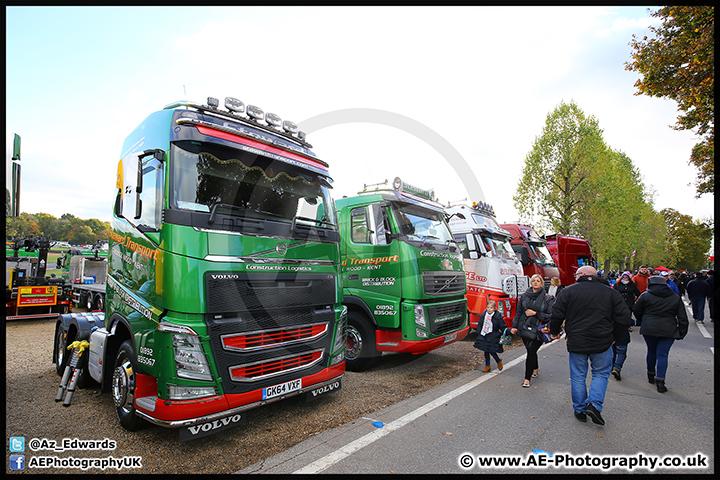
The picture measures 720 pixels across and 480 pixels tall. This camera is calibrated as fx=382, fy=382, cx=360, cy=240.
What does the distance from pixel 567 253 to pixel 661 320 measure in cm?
1184

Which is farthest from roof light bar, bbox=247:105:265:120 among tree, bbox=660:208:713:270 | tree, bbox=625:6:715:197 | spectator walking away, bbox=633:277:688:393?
tree, bbox=660:208:713:270

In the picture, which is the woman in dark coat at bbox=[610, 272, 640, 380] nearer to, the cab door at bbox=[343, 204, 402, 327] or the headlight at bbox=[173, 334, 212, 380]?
the cab door at bbox=[343, 204, 402, 327]

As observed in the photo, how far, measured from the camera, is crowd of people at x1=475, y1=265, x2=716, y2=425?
4.61m

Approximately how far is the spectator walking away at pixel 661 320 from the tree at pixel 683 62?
5.10m

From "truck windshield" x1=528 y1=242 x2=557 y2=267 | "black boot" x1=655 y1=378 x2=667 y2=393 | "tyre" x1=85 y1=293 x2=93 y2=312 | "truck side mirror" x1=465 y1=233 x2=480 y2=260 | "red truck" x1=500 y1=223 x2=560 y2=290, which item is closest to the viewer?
"black boot" x1=655 y1=378 x2=667 y2=393

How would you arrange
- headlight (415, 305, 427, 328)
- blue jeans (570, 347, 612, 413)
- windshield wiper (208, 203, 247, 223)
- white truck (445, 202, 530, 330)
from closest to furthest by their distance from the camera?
windshield wiper (208, 203, 247, 223), blue jeans (570, 347, 612, 413), headlight (415, 305, 427, 328), white truck (445, 202, 530, 330)

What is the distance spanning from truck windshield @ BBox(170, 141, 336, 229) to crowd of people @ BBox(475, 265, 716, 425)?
3323 mm

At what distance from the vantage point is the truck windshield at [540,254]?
13.8 m

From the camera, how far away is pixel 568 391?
227 inches

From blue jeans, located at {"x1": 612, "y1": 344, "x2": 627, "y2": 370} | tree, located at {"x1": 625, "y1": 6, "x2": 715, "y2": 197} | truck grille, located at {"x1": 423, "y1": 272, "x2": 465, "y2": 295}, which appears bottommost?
blue jeans, located at {"x1": 612, "y1": 344, "x2": 627, "y2": 370}

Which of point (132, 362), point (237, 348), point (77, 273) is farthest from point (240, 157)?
point (77, 273)

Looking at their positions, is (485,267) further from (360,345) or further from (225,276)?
(225,276)

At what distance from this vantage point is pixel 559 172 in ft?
93.4

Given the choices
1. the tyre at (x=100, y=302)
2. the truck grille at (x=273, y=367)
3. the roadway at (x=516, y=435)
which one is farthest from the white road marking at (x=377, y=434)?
the tyre at (x=100, y=302)
